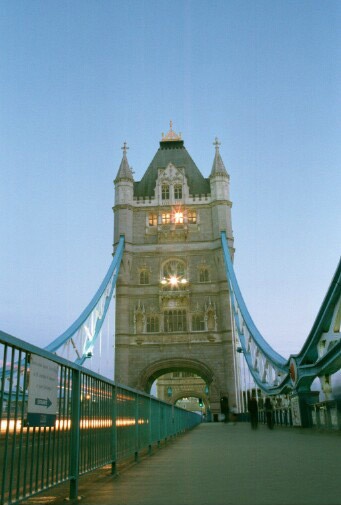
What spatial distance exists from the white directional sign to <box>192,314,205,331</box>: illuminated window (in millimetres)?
32613

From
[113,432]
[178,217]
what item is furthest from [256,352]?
[113,432]

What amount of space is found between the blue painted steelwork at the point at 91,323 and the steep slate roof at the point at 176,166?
6.12m

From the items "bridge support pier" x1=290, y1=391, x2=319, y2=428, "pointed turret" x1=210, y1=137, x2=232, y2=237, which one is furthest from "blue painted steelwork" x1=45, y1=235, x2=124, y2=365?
"bridge support pier" x1=290, y1=391, x2=319, y2=428

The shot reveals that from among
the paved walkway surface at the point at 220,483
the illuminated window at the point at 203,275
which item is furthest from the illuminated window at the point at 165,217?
A: the paved walkway surface at the point at 220,483

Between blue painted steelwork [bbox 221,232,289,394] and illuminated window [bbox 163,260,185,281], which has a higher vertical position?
illuminated window [bbox 163,260,185,281]

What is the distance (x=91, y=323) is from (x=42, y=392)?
3177 cm

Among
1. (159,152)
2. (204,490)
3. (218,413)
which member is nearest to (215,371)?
(218,413)

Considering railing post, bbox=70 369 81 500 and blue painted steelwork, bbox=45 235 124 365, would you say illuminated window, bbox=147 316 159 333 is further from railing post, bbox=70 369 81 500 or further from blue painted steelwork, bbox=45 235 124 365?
railing post, bbox=70 369 81 500

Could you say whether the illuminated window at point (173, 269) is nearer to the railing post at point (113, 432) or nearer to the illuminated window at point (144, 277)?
the illuminated window at point (144, 277)

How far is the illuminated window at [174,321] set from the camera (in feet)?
119

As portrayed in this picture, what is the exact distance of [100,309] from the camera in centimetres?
3703

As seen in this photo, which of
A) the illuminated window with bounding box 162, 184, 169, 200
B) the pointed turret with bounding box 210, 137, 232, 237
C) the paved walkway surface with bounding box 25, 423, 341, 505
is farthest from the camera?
the illuminated window with bounding box 162, 184, 169, 200

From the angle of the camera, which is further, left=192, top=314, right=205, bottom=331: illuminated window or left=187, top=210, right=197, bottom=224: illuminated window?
left=187, top=210, right=197, bottom=224: illuminated window

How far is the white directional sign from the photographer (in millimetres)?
3400
